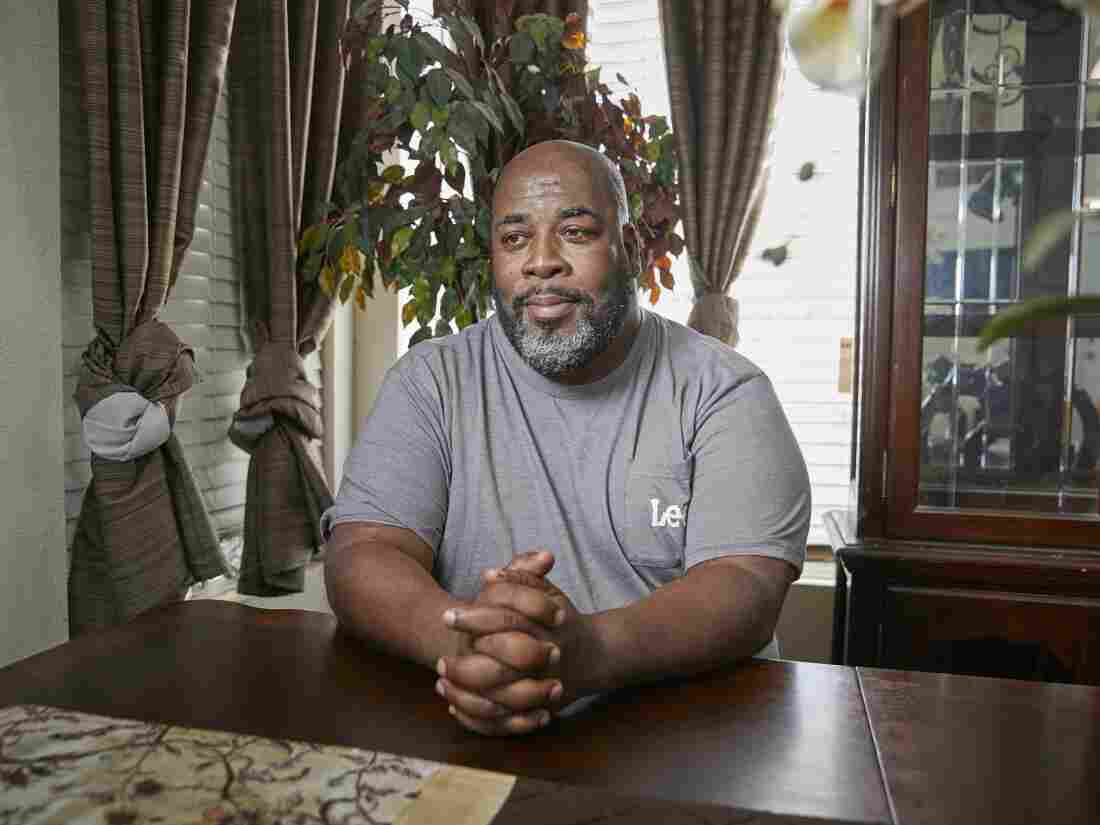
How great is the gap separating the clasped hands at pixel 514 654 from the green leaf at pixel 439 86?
1582mm

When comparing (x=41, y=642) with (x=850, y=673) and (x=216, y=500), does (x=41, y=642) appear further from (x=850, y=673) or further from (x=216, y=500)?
(x=850, y=673)

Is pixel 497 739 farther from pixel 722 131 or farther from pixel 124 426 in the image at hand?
pixel 722 131

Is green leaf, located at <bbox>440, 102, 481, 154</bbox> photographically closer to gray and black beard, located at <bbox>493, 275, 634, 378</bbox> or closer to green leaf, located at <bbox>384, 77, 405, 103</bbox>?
green leaf, located at <bbox>384, 77, 405, 103</bbox>

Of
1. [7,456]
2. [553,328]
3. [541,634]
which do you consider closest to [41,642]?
[7,456]

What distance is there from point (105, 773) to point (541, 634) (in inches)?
16.4

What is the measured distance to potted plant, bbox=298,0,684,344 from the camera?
2354mm

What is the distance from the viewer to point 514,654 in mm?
937

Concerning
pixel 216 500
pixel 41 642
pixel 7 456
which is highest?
pixel 7 456

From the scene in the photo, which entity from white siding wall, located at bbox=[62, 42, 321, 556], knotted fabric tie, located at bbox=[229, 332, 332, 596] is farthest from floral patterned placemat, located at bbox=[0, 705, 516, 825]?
knotted fabric tie, located at bbox=[229, 332, 332, 596]

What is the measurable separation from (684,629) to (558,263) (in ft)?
2.33

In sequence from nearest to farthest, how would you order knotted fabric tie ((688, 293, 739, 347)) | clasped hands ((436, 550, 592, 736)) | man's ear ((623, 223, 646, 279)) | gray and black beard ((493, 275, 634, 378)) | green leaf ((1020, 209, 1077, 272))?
green leaf ((1020, 209, 1077, 272)) < clasped hands ((436, 550, 592, 736)) < gray and black beard ((493, 275, 634, 378)) < man's ear ((623, 223, 646, 279)) < knotted fabric tie ((688, 293, 739, 347))

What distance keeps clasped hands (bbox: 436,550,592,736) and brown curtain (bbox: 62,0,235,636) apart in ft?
4.36

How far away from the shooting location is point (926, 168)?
6.98 feet

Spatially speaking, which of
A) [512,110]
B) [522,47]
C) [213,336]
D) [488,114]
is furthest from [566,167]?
[213,336]
